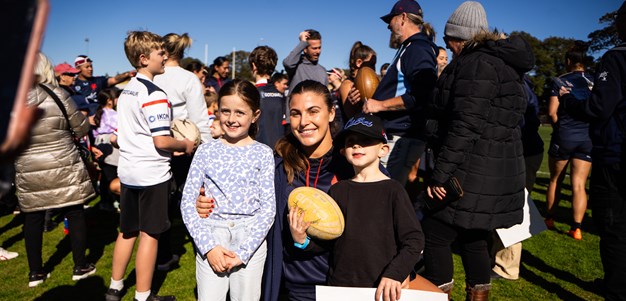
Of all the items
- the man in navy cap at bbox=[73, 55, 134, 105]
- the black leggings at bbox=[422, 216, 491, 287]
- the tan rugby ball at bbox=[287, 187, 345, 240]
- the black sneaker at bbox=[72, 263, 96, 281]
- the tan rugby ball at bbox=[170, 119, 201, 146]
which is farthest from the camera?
the man in navy cap at bbox=[73, 55, 134, 105]

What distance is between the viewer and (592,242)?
18.8 ft

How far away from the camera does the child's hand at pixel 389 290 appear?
2.00 meters

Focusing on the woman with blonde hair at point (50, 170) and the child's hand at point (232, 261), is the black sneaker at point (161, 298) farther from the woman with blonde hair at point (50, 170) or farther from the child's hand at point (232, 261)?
the child's hand at point (232, 261)

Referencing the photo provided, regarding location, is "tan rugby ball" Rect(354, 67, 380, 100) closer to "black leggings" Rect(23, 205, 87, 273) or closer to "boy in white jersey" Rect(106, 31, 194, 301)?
"boy in white jersey" Rect(106, 31, 194, 301)

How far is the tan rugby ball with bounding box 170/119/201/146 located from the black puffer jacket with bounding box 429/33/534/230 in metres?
2.17

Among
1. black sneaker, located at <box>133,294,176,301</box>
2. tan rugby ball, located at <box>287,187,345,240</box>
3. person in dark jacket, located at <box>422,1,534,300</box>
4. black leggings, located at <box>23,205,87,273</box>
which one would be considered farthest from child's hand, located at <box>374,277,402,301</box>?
black leggings, located at <box>23,205,87,273</box>

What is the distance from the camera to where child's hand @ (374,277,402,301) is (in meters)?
2.00

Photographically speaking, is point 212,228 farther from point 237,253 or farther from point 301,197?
point 301,197

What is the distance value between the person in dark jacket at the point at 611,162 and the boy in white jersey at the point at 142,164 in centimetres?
325

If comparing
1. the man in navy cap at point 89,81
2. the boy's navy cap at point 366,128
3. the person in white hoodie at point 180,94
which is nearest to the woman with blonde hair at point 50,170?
the person in white hoodie at point 180,94

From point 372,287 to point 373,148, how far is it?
2.57 ft

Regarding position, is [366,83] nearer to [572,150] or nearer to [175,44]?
[175,44]

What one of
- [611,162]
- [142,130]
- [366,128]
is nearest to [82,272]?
[142,130]

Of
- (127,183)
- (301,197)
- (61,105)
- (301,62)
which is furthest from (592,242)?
(61,105)
